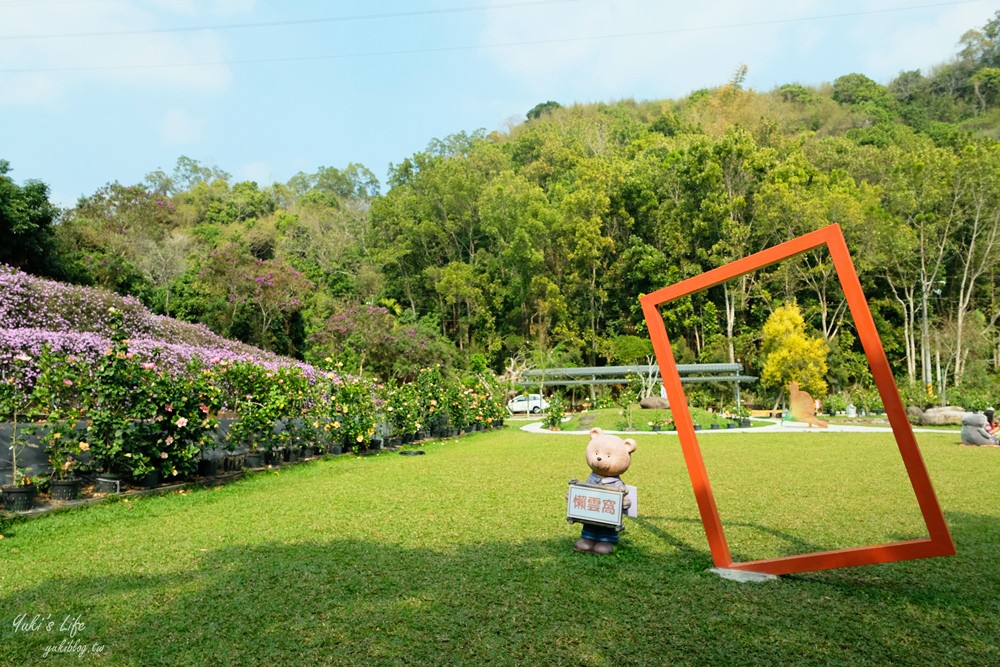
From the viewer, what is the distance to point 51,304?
981cm

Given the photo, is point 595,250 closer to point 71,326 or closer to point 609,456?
point 71,326

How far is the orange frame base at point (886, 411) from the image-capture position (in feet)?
11.2

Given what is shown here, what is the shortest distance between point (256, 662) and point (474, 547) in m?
1.99

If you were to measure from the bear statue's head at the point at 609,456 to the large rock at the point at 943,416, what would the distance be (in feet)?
51.1

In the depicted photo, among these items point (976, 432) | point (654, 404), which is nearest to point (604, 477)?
point (976, 432)

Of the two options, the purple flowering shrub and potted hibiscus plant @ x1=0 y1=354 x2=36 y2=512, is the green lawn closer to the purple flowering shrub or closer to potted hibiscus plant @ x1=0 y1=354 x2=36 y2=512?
potted hibiscus plant @ x1=0 y1=354 x2=36 y2=512

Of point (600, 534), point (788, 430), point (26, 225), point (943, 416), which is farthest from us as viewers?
point (943, 416)

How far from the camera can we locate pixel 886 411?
10.8 ft

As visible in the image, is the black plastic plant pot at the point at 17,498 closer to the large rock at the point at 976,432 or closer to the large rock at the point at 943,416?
the large rock at the point at 976,432

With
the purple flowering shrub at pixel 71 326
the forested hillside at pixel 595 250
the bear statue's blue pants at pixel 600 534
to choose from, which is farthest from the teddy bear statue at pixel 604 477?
the forested hillside at pixel 595 250

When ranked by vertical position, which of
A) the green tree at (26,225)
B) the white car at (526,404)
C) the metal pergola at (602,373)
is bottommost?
the white car at (526,404)

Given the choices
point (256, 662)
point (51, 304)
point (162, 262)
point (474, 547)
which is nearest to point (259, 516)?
point (474, 547)

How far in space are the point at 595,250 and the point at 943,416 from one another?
1416 centimetres

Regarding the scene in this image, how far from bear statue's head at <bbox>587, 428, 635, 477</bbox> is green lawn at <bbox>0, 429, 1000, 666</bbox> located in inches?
20.6
